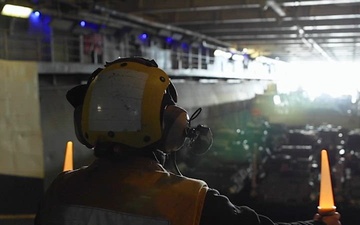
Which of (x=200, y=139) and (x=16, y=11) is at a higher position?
(x=16, y=11)

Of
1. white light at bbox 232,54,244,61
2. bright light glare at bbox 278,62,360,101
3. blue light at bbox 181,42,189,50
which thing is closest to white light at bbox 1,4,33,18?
blue light at bbox 181,42,189,50

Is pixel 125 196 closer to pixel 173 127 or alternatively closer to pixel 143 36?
pixel 173 127

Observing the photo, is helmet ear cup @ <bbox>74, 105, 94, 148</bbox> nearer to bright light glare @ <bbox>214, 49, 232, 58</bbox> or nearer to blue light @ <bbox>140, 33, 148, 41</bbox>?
blue light @ <bbox>140, 33, 148, 41</bbox>

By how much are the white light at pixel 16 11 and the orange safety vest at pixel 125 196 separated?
7080 millimetres

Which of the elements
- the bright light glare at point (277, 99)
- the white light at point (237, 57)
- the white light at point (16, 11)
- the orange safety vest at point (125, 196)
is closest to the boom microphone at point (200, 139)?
the orange safety vest at point (125, 196)

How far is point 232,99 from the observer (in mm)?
18656

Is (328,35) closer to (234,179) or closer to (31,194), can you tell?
(234,179)

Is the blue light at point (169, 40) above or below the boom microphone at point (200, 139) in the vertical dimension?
above

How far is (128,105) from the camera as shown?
1616 millimetres

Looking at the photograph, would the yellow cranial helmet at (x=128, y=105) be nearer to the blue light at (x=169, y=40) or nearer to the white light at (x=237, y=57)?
the blue light at (x=169, y=40)

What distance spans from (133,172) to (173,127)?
0.25 m

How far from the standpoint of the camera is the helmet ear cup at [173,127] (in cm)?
167

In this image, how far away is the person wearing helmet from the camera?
1.45 meters

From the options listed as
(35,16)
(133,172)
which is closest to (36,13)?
(35,16)
